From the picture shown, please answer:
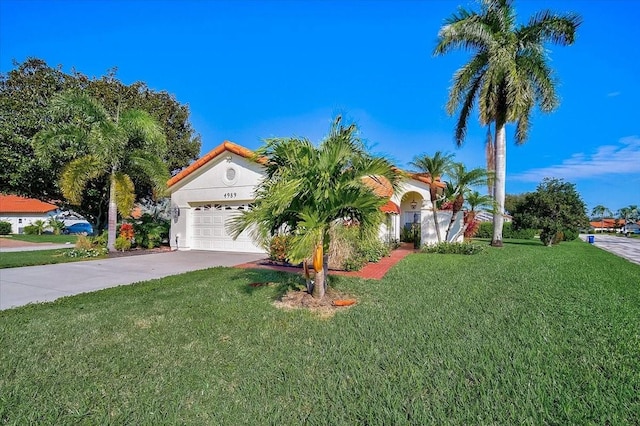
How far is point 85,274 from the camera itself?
34.3 ft

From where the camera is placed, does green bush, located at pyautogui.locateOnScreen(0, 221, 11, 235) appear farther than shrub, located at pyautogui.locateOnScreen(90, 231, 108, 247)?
Yes

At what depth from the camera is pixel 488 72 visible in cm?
1900

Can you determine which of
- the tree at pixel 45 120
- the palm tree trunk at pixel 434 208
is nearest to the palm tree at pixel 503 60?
the palm tree trunk at pixel 434 208

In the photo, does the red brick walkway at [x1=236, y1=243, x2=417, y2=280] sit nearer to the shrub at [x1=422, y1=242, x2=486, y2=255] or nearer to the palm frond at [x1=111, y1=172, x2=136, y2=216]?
the shrub at [x1=422, y1=242, x2=486, y2=255]

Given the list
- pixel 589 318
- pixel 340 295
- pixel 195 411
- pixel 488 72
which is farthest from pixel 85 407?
pixel 488 72

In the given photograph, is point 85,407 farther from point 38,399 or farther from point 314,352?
point 314,352

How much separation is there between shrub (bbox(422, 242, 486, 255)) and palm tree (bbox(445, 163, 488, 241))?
178 centimetres

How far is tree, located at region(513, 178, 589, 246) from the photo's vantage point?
2302 cm

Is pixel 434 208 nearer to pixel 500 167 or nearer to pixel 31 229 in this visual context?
pixel 500 167

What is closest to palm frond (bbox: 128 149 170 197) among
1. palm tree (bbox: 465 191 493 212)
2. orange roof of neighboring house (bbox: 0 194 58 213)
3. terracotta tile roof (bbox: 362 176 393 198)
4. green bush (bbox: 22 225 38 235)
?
terracotta tile roof (bbox: 362 176 393 198)

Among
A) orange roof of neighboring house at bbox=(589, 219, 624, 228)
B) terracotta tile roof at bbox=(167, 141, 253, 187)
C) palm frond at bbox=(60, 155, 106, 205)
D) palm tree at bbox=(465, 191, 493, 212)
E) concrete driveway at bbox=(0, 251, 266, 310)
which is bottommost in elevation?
concrete driveway at bbox=(0, 251, 266, 310)

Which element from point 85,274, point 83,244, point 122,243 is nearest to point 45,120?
point 83,244

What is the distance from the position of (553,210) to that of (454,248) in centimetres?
1152

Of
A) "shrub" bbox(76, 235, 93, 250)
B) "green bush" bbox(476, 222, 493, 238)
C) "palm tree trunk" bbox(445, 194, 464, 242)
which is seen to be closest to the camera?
"shrub" bbox(76, 235, 93, 250)
